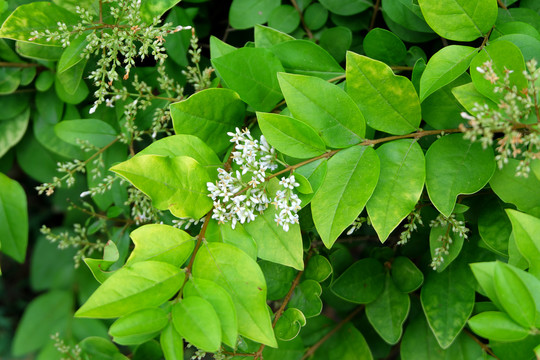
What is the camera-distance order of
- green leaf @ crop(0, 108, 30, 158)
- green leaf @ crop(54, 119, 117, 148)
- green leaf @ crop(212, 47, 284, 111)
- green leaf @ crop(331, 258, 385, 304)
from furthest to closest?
green leaf @ crop(0, 108, 30, 158), green leaf @ crop(54, 119, 117, 148), green leaf @ crop(331, 258, 385, 304), green leaf @ crop(212, 47, 284, 111)

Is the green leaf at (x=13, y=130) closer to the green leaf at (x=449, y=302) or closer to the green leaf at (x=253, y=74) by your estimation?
the green leaf at (x=253, y=74)

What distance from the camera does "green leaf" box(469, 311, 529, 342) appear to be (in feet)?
2.54

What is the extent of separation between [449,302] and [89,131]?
1.02m

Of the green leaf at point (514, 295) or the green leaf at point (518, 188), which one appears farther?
the green leaf at point (518, 188)

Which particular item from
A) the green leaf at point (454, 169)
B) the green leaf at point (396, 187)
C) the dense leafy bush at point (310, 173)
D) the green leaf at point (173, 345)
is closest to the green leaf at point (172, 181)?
the dense leafy bush at point (310, 173)

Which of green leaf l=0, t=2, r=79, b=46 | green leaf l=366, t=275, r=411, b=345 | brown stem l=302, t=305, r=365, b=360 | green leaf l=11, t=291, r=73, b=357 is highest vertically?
green leaf l=0, t=2, r=79, b=46

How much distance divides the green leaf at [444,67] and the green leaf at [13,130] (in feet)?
3.90

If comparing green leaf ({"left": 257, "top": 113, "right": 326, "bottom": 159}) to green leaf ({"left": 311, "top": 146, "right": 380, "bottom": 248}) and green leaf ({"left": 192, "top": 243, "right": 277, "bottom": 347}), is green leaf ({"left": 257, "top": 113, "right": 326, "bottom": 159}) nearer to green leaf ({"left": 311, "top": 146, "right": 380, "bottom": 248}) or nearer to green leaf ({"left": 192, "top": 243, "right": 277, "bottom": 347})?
green leaf ({"left": 311, "top": 146, "right": 380, "bottom": 248})

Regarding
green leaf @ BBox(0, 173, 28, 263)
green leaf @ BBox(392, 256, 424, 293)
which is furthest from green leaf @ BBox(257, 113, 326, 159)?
green leaf @ BBox(0, 173, 28, 263)

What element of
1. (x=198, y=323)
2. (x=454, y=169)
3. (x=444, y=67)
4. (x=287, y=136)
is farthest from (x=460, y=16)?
(x=198, y=323)

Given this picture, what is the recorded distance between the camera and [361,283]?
3.97 ft

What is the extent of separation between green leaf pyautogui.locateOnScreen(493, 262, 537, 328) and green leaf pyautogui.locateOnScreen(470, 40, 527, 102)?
297 millimetres

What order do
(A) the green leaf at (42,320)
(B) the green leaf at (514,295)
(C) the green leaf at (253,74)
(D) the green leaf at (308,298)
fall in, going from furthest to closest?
(A) the green leaf at (42,320) → (D) the green leaf at (308,298) → (C) the green leaf at (253,74) → (B) the green leaf at (514,295)

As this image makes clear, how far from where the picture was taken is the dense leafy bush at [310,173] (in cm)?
83
